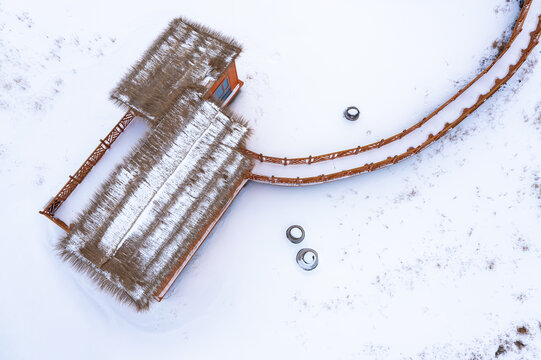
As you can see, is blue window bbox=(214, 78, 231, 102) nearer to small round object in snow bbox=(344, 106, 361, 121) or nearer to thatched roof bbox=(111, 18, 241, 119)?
thatched roof bbox=(111, 18, 241, 119)

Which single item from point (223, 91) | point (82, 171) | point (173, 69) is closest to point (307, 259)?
point (223, 91)

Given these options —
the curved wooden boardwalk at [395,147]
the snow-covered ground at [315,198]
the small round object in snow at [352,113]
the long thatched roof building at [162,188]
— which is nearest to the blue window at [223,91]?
the long thatched roof building at [162,188]

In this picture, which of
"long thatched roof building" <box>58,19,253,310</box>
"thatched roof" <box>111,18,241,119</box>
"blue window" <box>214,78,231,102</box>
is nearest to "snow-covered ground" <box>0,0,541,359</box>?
"blue window" <box>214,78,231,102</box>

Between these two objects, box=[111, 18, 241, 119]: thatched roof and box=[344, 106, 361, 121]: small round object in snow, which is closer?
box=[111, 18, 241, 119]: thatched roof

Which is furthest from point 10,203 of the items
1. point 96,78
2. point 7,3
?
point 7,3

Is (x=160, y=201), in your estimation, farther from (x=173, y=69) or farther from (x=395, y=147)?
(x=395, y=147)
